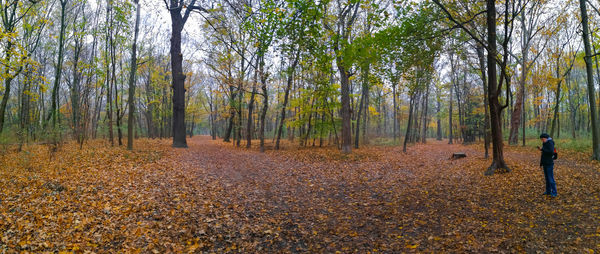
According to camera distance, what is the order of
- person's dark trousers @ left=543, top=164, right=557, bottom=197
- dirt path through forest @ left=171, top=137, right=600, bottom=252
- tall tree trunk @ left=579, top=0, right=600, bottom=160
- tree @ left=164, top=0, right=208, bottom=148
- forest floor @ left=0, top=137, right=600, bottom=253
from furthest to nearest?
tree @ left=164, top=0, right=208, bottom=148 < tall tree trunk @ left=579, top=0, right=600, bottom=160 < person's dark trousers @ left=543, top=164, right=557, bottom=197 < dirt path through forest @ left=171, top=137, right=600, bottom=252 < forest floor @ left=0, top=137, right=600, bottom=253

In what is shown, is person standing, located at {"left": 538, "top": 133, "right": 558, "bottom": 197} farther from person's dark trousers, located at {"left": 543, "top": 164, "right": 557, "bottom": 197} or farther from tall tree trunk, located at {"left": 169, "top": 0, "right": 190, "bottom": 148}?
tall tree trunk, located at {"left": 169, "top": 0, "right": 190, "bottom": 148}

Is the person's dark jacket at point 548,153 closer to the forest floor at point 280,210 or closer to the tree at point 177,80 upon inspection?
the forest floor at point 280,210

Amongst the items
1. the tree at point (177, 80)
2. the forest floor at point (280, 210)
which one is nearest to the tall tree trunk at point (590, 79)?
the forest floor at point (280, 210)

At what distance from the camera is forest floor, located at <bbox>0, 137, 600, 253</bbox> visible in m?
4.54

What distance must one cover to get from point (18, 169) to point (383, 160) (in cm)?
1457

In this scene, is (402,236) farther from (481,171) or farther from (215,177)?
(481,171)

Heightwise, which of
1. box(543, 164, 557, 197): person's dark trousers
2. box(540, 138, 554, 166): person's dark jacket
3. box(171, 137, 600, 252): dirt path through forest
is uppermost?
box(540, 138, 554, 166): person's dark jacket

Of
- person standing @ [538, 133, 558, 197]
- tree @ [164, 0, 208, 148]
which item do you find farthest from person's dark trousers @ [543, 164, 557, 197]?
tree @ [164, 0, 208, 148]

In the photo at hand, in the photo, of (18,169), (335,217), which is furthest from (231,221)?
(18,169)

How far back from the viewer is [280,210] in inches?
259

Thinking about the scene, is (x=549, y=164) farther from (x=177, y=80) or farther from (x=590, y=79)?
(x=177, y=80)

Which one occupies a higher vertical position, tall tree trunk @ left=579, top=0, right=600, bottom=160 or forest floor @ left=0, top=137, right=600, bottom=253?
tall tree trunk @ left=579, top=0, right=600, bottom=160

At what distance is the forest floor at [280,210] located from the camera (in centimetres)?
454

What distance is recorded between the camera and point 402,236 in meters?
4.98
